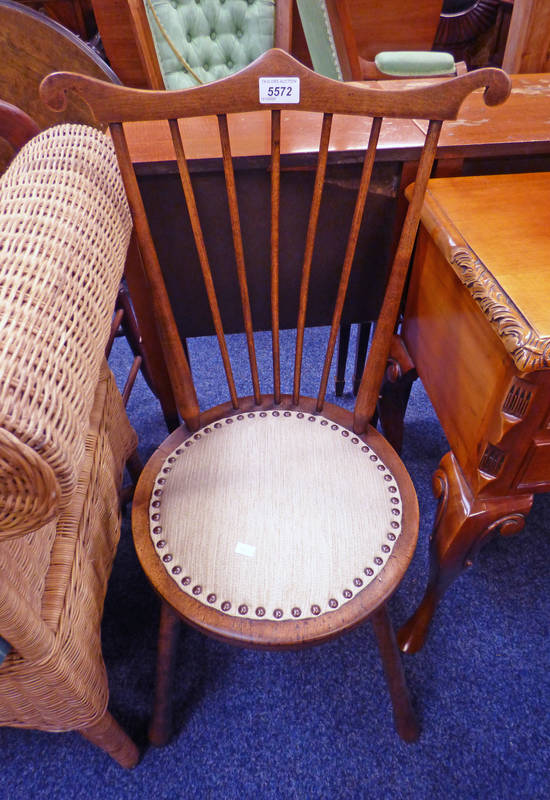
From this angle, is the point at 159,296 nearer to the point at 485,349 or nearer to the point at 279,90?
the point at 279,90

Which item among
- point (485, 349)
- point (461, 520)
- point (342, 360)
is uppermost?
point (485, 349)

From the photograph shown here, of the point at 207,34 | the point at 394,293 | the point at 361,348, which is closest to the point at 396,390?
the point at 361,348

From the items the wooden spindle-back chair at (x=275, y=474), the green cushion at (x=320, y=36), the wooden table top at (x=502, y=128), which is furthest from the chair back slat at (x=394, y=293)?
the green cushion at (x=320, y=36)

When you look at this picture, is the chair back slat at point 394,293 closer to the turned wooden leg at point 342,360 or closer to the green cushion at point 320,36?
the turned wooden leg at point 342,360

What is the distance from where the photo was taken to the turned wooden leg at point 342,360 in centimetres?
A: 134

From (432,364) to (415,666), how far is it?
591 millimetres

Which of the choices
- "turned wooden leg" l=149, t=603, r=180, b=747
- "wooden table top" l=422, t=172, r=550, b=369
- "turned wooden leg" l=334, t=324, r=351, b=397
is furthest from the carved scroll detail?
"turned wooden leg" l=334, t=324, r=351, b=397

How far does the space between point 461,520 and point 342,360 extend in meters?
0.78

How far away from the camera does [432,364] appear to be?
0.84 meters

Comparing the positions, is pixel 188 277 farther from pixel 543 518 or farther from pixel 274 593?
pixel 543 518

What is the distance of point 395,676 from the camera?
78 centimetres

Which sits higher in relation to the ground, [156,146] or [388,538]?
[156,146]

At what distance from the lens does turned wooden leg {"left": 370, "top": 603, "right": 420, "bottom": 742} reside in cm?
72

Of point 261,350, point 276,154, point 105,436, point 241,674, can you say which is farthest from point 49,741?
point 261,350
